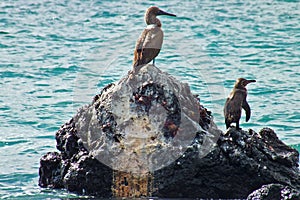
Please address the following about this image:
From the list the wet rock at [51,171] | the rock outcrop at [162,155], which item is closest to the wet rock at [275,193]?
the rock outcrop at [162,155]

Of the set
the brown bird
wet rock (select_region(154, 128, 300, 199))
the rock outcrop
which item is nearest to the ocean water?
the rock outcrop

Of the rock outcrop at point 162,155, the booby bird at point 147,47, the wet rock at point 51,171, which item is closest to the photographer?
the rock outcrop at point 162,155

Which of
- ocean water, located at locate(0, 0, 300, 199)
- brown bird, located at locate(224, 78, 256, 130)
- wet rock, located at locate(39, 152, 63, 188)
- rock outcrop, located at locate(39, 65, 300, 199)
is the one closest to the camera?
rock outcrop, located at locate(39, 65, 300, 199)

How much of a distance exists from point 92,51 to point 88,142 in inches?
378

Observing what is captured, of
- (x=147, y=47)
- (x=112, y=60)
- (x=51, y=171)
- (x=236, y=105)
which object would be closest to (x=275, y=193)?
(x=236, y=105)

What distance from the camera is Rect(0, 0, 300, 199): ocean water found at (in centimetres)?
1226

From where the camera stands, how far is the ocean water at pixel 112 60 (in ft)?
40.2

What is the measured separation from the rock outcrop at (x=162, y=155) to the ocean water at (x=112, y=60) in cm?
65

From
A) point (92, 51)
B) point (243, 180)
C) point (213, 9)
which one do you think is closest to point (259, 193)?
point (243, 180)

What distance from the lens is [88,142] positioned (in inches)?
329

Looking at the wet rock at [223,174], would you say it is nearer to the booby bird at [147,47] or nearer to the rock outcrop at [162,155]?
the rock outcrop at [162,155]

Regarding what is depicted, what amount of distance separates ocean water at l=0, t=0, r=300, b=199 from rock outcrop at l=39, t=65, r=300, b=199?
25.7 inches

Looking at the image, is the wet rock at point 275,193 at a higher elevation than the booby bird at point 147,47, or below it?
below

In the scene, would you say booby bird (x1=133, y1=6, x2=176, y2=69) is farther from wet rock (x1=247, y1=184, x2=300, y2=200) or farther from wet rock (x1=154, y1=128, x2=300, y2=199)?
wet rock (x1=247, y1=184, x2=300, y2=200)
